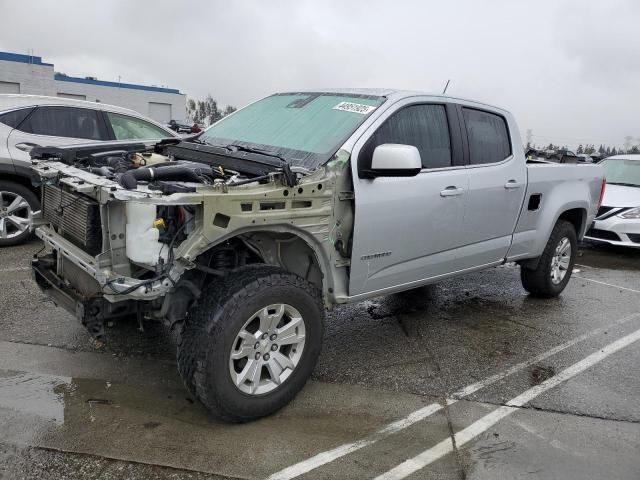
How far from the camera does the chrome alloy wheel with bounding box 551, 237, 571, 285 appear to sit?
5758 millimetres

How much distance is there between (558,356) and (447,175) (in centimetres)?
176

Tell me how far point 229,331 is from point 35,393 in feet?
4.78

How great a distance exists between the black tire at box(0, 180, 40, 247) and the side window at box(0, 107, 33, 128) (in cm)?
71

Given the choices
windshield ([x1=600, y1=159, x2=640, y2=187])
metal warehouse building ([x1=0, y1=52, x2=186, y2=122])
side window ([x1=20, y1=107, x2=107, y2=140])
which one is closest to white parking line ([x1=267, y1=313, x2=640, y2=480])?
side window ([x1=20, y1=107, x2=107, y2=140])

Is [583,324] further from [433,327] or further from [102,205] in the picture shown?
[102,205]

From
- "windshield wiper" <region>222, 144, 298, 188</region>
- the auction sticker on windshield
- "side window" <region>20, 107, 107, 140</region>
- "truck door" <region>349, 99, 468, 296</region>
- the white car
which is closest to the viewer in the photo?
"windshield wiper" <region>222, 144, 298, 188</region>

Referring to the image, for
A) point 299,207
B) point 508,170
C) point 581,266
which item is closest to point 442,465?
point 299,207

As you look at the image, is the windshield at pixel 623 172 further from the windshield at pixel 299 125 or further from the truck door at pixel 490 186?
the windshield at pixel 299 125

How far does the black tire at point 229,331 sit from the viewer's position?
2.87 metres

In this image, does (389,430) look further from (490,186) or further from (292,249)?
(490,186)

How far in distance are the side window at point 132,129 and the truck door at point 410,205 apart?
179 inches

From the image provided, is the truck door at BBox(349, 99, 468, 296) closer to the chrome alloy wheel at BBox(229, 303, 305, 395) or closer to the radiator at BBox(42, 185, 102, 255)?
the chrome alloy wheel at BBox(229, 303, 305, 395)

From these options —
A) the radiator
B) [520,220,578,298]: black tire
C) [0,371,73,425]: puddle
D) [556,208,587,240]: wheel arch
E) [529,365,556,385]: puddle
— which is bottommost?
[529,365,556,385]: puddle

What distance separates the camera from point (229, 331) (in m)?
2.89
